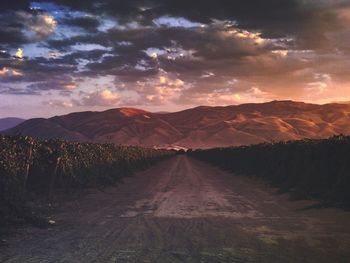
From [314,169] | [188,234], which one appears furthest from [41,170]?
[314,169]

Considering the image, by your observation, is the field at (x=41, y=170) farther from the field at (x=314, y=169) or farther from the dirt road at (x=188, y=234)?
the field at (x=314, y=169)

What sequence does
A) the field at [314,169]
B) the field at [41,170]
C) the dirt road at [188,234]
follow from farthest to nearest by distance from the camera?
Result: the field at [314,169] → the field at [41,170] → the dirt road at [188,234]

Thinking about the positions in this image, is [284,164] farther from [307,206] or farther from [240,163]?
[240,163]

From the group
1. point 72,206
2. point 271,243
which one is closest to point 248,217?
point 271,243

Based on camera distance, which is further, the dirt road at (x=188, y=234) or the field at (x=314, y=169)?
the field at (x=314, y=169)

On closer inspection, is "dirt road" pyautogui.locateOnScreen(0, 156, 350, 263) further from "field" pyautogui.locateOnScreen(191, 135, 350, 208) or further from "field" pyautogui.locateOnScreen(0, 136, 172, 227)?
"field" pyautogui.locateOnScreen(0, 136, 172, 227)

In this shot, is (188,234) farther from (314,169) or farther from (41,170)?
(314,169)

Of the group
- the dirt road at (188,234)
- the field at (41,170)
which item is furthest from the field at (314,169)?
the field at (41,170)
